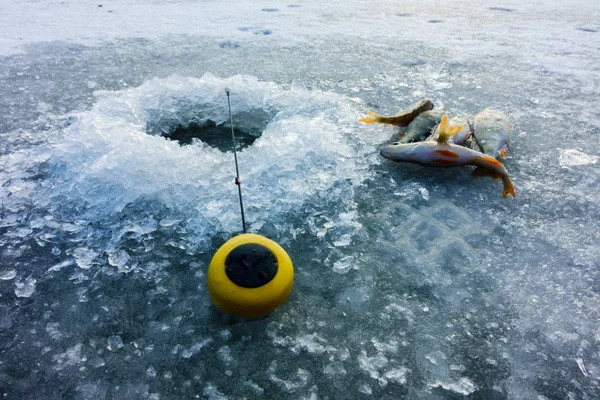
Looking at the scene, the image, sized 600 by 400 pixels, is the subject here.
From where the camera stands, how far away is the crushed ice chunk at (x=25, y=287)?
1.48m

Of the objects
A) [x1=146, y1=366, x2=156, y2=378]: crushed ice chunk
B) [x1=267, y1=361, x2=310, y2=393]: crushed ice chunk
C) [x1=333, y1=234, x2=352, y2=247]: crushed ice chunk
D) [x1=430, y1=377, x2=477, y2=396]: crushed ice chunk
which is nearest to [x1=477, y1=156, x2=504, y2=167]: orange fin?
[x1=333, y1=234, x2=352, y2=247]: crushed ice chunk

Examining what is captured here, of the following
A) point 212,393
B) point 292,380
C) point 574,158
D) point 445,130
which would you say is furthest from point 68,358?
point 574,158

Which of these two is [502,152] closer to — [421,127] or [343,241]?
[421,127]

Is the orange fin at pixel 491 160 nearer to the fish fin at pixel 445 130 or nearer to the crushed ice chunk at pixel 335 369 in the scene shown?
the fish fin at pixel 445 130

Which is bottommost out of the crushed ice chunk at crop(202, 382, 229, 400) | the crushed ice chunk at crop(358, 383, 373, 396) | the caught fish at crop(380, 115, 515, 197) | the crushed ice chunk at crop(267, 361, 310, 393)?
the crushed ice chunk at crop(202, 382, 229, 400)

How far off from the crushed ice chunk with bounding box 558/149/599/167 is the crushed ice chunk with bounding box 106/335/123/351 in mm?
2578

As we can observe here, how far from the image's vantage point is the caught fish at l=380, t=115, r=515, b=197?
2047 millimetres

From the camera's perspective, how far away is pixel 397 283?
5.07ft

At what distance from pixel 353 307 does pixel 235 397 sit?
0.54 meters

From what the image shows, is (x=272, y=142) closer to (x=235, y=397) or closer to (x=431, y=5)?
(x=235, y=397)

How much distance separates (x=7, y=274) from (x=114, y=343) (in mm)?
660

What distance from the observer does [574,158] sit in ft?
7.72

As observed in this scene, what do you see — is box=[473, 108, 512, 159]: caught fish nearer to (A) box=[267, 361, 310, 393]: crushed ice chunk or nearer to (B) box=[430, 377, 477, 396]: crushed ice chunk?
(B) box=[430, 377, 477, 396]: crushed ice chunk

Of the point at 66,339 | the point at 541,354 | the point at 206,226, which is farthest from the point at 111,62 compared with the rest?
the point at 541,354
